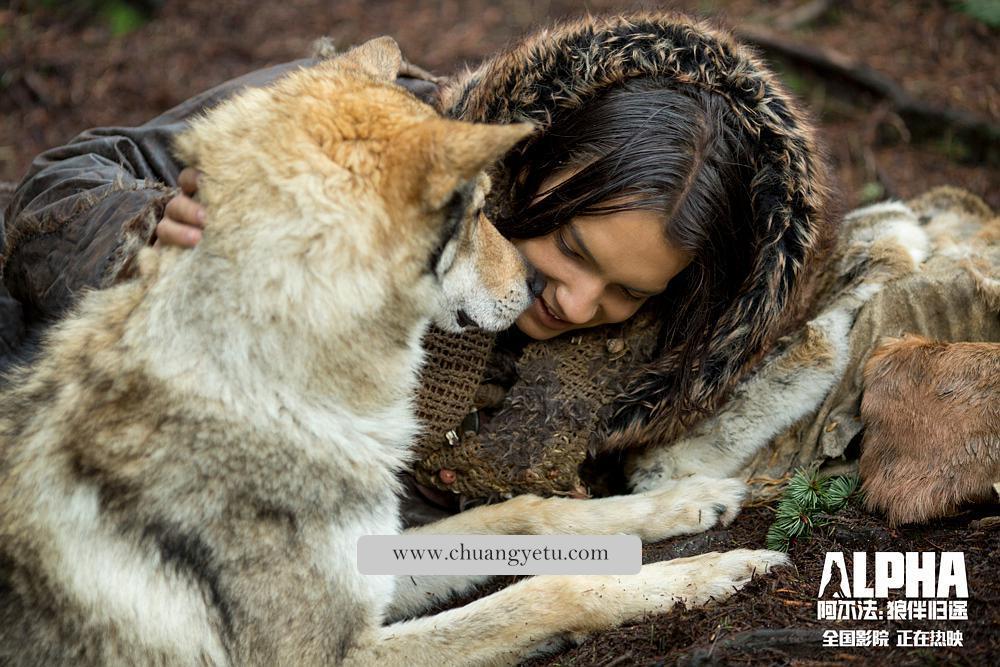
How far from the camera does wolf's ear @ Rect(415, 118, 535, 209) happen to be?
88.8 inches

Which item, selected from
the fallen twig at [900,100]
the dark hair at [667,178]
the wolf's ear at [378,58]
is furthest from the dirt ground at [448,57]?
the wolf's ear at [378,58]

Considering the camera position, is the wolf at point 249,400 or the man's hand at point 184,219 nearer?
the wolf at point 249,400

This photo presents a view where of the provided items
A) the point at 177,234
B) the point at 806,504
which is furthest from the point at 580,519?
the point at 177,234

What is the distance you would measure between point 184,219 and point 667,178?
5.95 feet

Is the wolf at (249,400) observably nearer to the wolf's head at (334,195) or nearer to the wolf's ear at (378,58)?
the wolf's head at (334,195)

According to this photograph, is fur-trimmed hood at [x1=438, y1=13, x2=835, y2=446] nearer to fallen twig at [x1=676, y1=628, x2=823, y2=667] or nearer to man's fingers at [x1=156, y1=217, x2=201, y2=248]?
fallen twig at [x1=676, y1=628, x2=823, y2=667]

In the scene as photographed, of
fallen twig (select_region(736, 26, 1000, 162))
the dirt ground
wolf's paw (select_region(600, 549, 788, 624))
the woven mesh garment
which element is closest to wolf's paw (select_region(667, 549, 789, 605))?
wolf's paw (select_region(600, 549, 788, 624))

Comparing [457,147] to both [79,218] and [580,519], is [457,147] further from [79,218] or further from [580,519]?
[79,218]

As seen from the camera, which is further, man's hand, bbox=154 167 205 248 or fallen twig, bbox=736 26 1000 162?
fallen twig, bbox=736 26 1000 162

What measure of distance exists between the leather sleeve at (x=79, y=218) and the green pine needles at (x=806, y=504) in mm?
2509

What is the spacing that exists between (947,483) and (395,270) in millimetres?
2107

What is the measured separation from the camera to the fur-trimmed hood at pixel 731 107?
3371 millimetres

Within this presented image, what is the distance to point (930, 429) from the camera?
3.06m

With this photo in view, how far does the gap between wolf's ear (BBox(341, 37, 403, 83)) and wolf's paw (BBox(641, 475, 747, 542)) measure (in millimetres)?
2026
